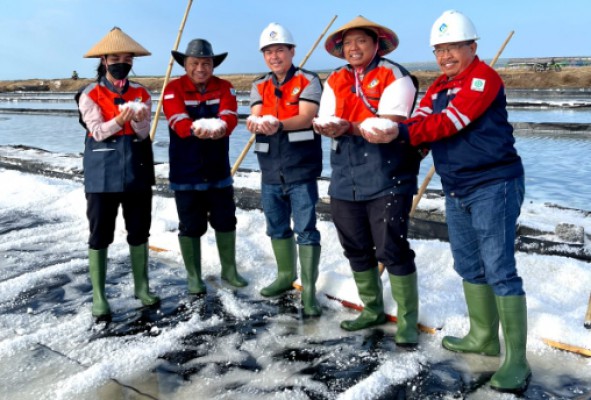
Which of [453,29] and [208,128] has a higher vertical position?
[453,29]

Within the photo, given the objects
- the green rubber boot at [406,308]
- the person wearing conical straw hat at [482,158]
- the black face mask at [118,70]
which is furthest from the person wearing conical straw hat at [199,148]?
the person wearing conical straw hat at [482,158]

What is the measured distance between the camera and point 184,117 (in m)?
3.92

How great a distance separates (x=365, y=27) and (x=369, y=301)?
1.65m

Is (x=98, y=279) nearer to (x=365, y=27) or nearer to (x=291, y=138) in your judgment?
(x=291, y=138)

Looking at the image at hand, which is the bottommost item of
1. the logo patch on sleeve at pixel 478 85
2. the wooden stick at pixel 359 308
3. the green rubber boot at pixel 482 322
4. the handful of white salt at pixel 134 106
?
the wooden stick at pixel 359 308

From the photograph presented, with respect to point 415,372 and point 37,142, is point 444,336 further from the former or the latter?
point 37,142

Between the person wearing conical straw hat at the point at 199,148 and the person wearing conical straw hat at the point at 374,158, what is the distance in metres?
0.94

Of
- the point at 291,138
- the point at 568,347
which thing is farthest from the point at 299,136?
the point at 568,347

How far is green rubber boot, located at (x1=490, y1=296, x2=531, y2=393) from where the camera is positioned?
2.81m

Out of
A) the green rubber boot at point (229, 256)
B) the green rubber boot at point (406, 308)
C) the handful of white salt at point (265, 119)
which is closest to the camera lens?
the green rubber boot at point (406, 308)

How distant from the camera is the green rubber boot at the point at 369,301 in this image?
353 centimetres

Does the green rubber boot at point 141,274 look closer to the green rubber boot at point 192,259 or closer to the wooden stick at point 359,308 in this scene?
the green rubber boot at point 192,259

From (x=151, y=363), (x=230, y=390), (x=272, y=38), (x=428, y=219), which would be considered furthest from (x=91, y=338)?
(x=428, y=219)

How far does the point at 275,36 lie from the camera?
372cm
